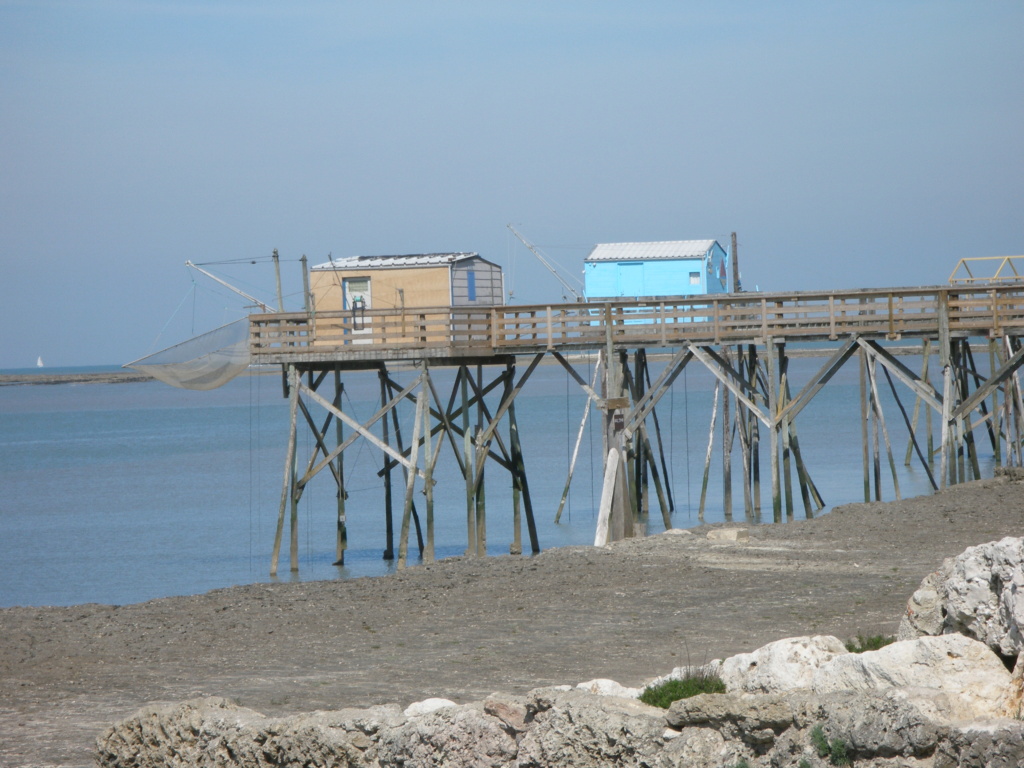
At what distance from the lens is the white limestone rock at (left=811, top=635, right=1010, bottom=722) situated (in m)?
5.55

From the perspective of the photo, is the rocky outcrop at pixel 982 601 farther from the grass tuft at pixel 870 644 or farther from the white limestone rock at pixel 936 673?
the grass tuft at pixel 870 644

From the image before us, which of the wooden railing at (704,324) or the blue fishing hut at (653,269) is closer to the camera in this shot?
the wooden railing at (704,324)

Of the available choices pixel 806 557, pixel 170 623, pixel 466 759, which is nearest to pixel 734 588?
pixel 806 557

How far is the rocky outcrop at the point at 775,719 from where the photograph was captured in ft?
17.9

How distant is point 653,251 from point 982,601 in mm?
45012

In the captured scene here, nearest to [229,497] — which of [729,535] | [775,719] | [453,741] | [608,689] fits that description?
[729,535]

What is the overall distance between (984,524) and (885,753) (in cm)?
1126

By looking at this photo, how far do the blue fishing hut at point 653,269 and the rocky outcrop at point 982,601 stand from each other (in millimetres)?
43059

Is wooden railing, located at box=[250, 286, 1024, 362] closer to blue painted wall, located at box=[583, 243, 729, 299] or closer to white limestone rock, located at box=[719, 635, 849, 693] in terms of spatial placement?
white limestone rock, located at box=[719, 635, 849, 693]

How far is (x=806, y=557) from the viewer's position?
14.7 meters

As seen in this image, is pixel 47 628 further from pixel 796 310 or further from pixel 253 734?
pixel 796 310

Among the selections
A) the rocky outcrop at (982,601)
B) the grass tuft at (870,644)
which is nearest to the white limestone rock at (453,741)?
the grass tuft at (870,644)

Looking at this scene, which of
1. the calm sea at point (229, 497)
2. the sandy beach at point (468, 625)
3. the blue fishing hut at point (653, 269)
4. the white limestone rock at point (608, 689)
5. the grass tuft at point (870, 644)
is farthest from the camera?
the blue fishing hut at point (653, 269)

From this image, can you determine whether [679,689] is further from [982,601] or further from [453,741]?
[982,601]
